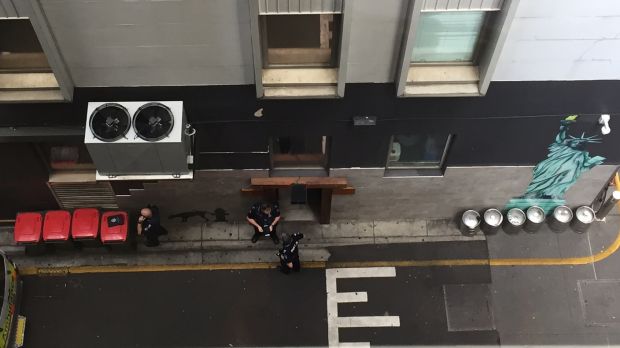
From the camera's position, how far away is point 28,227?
629 inches

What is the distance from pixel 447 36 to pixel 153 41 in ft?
18.5

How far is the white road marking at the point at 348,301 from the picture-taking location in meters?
16.0

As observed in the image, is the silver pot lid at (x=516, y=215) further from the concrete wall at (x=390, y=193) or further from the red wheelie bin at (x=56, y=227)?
the red wheelie bin at (x=56, y=227)

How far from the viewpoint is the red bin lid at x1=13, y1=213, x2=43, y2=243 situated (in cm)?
1592

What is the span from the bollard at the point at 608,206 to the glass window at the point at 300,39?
919cm

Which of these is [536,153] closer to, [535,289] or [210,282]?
[535,289]

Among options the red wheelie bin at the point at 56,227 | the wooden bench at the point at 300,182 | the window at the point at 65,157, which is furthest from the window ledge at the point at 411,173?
the red wheelie bin at the point at 56,227

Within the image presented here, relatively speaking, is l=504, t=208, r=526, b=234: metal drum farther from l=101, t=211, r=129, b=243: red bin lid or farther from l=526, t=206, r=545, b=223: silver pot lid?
l=101, t=211, r=129, b=243: red bin lid

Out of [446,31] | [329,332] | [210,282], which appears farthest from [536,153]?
[210,282]

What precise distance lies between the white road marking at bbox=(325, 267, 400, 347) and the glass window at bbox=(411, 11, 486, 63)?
680 centimetres

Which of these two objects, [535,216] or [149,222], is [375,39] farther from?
[535,216]

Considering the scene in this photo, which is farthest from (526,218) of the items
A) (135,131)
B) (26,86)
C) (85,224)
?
(26,86)

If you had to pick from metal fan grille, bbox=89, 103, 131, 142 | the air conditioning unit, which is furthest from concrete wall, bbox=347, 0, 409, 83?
metal fan grille, bbox=89, 103, 131, 142

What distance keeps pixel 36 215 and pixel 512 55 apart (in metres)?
12.5
